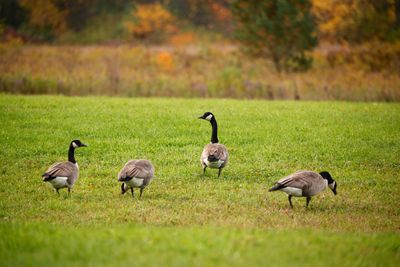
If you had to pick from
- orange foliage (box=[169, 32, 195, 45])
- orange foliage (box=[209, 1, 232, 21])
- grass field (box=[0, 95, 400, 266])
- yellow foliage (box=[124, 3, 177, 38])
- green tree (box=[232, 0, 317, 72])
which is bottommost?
grass field (box=[0, 95, 400, 266])

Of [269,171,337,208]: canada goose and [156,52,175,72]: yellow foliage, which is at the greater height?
[156,52,175,72]: yellow foliage

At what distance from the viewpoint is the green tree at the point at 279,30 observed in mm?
37031

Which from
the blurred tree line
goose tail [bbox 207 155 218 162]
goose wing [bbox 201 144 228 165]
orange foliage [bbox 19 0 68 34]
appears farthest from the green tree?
goose tail [bbox 207 155 218 162]

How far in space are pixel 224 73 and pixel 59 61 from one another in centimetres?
1067

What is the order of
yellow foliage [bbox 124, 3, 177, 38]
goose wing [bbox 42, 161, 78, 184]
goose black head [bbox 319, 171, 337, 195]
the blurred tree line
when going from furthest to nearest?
yellow foliage [bbox 124, 3, 177, 38]
the blurred tree line
goose black head [bbox 319, 171, 337, 195]
goose wing [bbox 42, 161, 78, 184]

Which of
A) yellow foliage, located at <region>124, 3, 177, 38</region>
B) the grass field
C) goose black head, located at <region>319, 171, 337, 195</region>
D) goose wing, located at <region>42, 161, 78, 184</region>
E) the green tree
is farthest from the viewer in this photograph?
yellow foliage, located at <region>124, 3, 177, 38</region>

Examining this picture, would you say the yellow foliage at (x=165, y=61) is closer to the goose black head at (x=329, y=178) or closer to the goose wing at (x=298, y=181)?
the goose black head at (x=329, y=178)

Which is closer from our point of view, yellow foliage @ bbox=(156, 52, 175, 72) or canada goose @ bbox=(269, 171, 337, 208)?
canada goose @ bbox=(269, 171, 337, 208)

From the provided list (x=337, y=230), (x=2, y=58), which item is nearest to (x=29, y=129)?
(x=337, y=230)

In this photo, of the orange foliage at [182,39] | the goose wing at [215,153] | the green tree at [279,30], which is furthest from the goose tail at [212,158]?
the orange foliage at [182,39]

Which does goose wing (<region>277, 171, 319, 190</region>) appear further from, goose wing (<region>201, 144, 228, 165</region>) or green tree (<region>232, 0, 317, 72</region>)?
green tree (<region>232, 0, 317, 72</region>)

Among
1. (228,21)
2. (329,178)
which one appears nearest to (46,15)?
(228,21)

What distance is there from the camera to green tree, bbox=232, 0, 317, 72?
37031 millimetres

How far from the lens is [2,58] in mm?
32312
